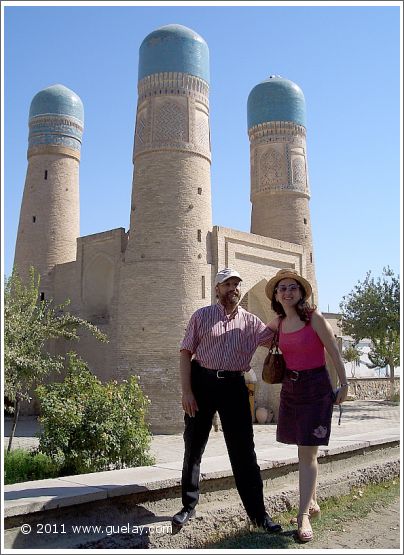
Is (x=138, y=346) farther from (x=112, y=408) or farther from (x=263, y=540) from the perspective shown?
(x=263, y=540)

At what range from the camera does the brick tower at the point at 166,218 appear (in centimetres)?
1378

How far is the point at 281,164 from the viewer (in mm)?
19828

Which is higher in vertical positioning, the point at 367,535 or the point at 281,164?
the point at 281,164

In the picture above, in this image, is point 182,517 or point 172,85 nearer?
point 182,517

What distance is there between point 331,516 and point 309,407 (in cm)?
96

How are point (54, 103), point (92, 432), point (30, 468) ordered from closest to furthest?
point (92, 432)
point (30, 468)
point (54, 103)

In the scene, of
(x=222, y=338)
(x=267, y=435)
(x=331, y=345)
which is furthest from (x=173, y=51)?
(x=331, y=345)

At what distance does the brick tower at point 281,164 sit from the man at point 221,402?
53.9 feet

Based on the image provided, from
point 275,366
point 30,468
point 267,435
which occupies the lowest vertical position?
point 267,435

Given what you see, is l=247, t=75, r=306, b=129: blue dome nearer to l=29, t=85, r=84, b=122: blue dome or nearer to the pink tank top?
l=29, t=85, r=84, b=122: blue dome

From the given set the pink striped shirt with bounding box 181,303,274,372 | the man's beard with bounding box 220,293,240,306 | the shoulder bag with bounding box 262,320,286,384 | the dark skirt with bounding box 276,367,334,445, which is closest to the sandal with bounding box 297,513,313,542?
the dark skirt with bounding box 276,367,334,445

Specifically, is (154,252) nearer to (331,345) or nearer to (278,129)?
(278,129)

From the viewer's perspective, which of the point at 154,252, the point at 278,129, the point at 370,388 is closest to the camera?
the point at 154,252

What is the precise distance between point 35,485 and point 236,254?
41.9 ft
